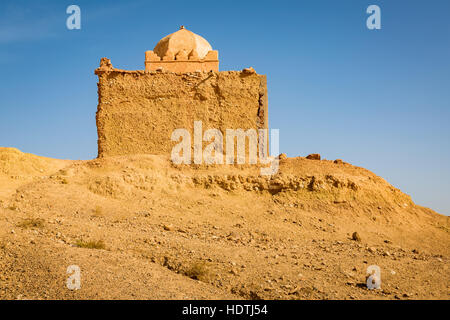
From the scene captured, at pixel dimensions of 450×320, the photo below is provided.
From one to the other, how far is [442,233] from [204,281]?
26.3 feet

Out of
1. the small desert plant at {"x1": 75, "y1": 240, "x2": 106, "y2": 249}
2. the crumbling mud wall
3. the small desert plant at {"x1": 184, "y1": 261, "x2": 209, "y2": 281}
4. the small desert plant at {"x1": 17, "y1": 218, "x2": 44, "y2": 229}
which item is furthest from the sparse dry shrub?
the crumbling mud wall

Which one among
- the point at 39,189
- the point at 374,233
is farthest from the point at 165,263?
the point at 374,233

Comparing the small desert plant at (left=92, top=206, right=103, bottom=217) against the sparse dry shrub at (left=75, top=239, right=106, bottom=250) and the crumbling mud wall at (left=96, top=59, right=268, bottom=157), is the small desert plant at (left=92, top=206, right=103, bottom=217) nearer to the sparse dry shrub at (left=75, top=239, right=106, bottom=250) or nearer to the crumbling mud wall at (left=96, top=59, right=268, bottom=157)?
the sparse dry shrub at (left=75, top=239, right=106, bottom=250)

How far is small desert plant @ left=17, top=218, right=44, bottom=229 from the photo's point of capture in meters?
8.45

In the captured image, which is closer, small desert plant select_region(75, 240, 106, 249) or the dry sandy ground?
the dry sandy ground

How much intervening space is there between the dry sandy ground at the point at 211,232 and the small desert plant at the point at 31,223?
41 mm

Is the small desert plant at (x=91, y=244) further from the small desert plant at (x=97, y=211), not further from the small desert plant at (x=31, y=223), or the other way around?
the small desert plant at (x=97, y=211)

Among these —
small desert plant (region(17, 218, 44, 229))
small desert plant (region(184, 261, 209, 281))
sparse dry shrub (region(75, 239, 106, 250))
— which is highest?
small desert plant (region(17, 218, 44, 229))

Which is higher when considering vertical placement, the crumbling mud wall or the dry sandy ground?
the crumbling mud wall

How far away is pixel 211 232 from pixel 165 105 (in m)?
4.99

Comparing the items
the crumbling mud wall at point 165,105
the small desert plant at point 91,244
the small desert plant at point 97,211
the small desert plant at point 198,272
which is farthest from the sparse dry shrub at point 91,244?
the crumbling mud wall at point 165,105

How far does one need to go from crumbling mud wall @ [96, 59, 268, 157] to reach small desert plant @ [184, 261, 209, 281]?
19.8 ft

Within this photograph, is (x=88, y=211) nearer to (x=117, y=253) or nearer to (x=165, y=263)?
(x=117, y=253)

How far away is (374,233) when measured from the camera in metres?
10.6
